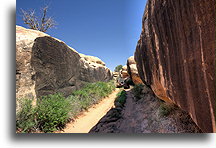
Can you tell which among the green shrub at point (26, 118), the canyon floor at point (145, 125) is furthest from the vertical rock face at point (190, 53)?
the green shrub at point (26, 118)

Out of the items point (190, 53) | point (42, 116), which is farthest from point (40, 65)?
point (190, 53)

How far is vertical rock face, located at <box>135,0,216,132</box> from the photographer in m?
1.32

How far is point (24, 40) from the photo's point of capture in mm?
4051

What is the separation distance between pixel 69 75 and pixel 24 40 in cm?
311

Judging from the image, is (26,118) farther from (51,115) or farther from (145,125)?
(145,125)

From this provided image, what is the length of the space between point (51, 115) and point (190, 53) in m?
4.27

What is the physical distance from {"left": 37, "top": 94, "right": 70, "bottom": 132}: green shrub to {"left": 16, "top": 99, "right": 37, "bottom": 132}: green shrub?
17 cm

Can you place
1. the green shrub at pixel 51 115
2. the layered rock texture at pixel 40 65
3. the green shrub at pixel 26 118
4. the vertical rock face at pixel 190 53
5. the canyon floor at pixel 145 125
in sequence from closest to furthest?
the vertical rock face at pixel 190 53 → the canyon floor at pixel 145 125 → the green shrub at pixel 26 118 → the green shrub at pixel 51 115 → the layered rock texture at pixel 40 65

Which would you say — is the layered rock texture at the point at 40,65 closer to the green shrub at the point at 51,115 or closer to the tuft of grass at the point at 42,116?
the tuft of grass at the point at 42,116

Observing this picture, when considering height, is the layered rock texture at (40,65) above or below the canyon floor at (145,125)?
above

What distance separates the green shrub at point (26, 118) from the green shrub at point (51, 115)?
17cm

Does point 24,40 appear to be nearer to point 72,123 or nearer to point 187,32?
point 72,123

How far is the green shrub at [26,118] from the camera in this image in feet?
10.00

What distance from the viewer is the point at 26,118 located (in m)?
3.25
